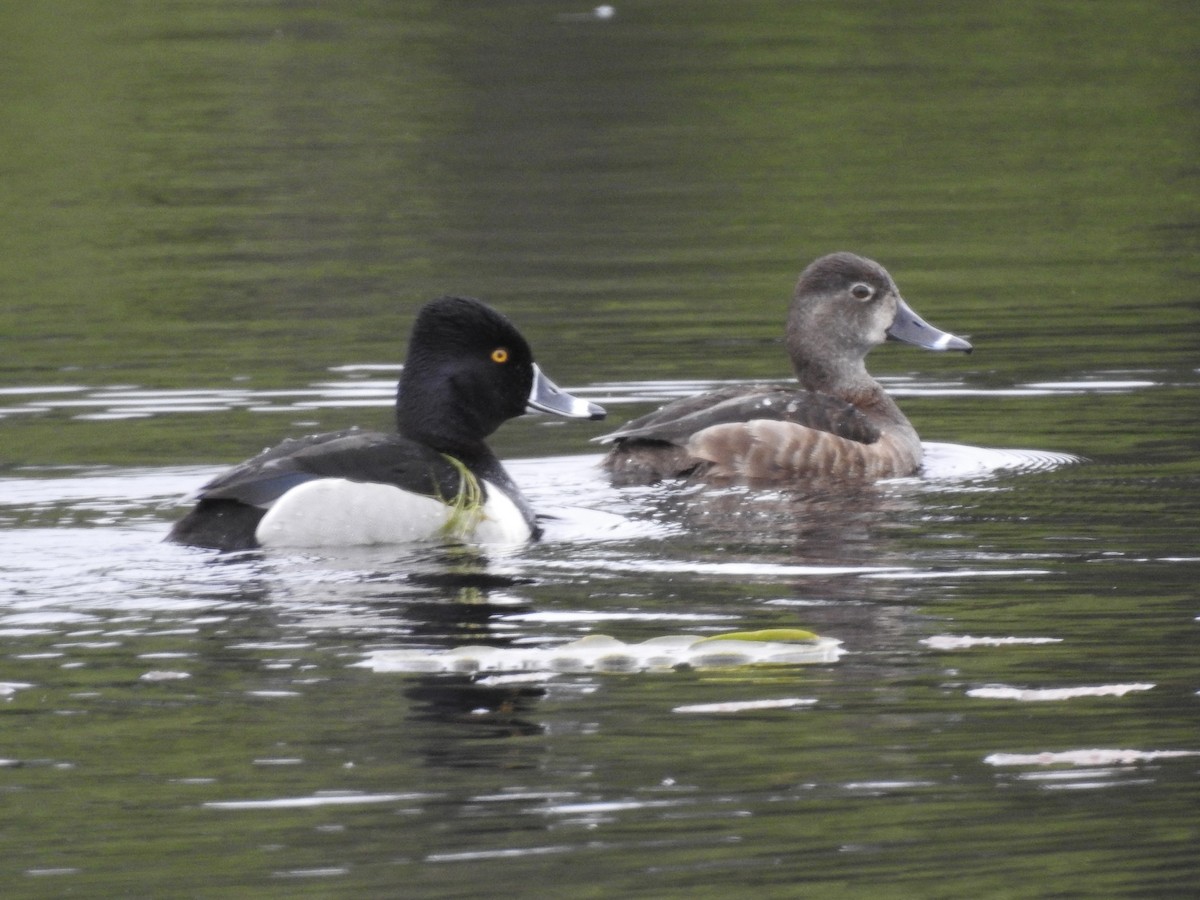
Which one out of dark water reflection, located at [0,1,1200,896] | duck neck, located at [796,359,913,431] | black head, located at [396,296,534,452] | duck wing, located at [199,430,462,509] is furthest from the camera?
duck neck, located at [796,359,913,431]

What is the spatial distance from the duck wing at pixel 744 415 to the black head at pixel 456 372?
1268 millimetres

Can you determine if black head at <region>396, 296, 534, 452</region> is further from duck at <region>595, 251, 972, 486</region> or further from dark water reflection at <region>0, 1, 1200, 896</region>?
duck at <region>595, 251, 972, 486</region>

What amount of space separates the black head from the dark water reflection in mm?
626

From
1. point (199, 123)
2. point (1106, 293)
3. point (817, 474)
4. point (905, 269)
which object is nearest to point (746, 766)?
point (817, 474)

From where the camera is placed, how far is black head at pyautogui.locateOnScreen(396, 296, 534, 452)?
1046 centimetres

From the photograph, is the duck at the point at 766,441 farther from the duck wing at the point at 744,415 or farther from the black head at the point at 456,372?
the black head at the point at 456,372

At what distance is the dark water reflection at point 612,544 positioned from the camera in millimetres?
6102

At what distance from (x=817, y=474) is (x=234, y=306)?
7051 millimetres

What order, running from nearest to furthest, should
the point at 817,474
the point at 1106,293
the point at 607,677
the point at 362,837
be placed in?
1. the point at 362,837
2. the point at 607,677
3. the point at 817,474
4. the point at 1106,293

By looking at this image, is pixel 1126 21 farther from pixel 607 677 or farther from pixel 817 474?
pixel 607 677

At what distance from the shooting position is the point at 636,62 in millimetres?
33750

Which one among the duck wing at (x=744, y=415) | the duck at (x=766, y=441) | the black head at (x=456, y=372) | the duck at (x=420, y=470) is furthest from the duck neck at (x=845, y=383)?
the black head at (x=456, y=372)

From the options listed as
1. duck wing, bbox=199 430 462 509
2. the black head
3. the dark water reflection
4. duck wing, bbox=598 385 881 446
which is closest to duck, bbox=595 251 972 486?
duck wing, bbox=598 385 881 446

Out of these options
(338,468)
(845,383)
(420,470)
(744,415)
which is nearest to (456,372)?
(420,470)
